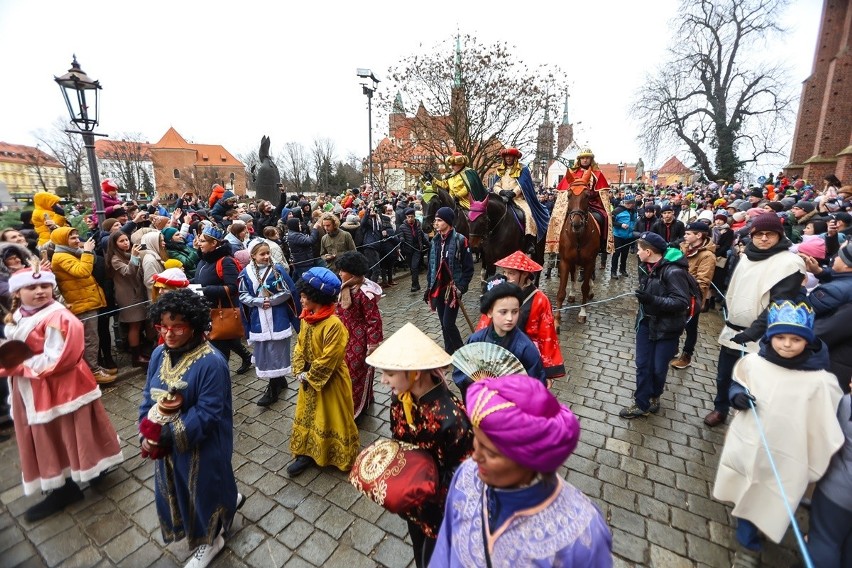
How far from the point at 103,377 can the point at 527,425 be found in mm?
6423

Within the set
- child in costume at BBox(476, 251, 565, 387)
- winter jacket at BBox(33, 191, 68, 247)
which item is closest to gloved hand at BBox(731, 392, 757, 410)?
child in costume at BBox(476, 251, 565, 387)

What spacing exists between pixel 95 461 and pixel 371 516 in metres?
2.48

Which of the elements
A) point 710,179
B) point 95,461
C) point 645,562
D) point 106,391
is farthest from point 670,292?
point 710,179

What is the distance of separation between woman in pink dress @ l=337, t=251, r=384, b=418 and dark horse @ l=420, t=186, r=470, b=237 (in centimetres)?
336

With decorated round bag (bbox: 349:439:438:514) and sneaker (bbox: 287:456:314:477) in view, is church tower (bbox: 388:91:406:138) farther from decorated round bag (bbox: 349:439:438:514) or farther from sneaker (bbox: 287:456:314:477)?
decorated round bag (bbox: 349:439:438:514)

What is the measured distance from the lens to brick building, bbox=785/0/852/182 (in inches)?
757

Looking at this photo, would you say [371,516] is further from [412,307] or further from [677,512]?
[412,307]

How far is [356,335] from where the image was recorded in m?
4.27

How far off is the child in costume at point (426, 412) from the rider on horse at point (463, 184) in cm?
593

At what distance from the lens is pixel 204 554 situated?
273cm

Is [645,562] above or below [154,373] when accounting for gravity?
below

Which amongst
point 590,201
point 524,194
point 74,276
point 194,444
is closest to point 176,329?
point 194,444

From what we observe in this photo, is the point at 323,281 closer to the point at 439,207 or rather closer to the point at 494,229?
the point at 439,207

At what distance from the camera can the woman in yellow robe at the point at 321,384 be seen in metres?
3.41
